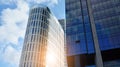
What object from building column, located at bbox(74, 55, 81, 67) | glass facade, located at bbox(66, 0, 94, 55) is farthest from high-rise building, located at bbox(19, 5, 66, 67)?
building column, located at bbox(74, 55, 81, 67)

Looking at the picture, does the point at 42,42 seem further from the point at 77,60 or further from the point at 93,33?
the point at 93,33

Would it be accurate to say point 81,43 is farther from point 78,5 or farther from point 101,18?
point 78,5

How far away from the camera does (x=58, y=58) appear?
7812cm

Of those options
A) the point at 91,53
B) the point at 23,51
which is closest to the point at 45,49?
the point at 23,51

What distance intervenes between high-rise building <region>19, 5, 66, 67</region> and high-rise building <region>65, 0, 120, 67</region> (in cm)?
1815

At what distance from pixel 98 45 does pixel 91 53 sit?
2.95m

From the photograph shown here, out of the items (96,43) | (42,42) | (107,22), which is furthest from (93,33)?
(42,42)

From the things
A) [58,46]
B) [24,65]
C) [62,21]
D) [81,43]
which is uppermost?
[62,21]

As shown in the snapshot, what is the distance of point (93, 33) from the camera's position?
5069 centimetres

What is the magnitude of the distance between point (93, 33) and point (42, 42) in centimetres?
2493

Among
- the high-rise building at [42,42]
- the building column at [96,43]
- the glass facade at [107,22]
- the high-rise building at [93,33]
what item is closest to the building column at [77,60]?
the high-rise building at [93,33]

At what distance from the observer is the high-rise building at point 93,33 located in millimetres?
46906

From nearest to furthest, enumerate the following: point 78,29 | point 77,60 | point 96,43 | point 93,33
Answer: point 77,60
point 96,43
point 93,33
point 78,29

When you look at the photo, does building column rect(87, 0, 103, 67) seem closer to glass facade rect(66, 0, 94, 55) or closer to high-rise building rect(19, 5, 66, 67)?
glass facade rect(66, 0, 94, 55)
